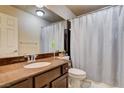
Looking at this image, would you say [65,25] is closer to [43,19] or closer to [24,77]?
[43,19]

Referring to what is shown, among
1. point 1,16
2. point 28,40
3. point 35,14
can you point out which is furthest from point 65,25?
point 1,16

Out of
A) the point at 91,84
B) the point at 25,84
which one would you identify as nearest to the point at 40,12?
the point at 25,84

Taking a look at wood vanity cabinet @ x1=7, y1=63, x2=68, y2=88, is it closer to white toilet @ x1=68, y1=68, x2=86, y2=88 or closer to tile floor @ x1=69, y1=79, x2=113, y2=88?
white toilet @ x1=68, y1=68, x2=86, y2=88

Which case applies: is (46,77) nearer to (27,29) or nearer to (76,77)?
(27,29)

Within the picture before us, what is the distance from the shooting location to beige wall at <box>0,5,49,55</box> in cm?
144

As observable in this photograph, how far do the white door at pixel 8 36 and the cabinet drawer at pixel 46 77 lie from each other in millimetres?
579

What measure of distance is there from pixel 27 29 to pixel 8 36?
0.37m

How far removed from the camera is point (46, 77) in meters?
1.11

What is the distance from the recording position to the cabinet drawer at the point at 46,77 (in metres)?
0.97

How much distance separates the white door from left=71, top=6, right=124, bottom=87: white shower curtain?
1.56 metres

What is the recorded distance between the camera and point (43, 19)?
1.87m

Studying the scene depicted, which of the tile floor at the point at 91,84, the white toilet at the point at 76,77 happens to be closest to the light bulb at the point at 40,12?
the white toilet at the point at 76,77

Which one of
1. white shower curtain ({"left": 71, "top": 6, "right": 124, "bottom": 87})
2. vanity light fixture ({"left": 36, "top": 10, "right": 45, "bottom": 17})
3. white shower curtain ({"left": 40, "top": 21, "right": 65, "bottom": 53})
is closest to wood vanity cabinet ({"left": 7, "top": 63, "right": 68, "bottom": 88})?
white shower curtain ({"left": 40, "top": 21, "right": 65, "bottom": 53})
